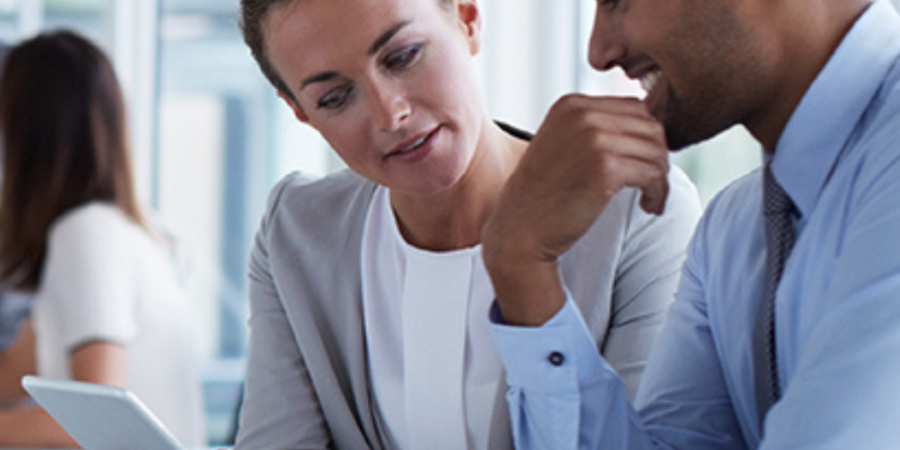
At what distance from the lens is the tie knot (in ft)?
3.82

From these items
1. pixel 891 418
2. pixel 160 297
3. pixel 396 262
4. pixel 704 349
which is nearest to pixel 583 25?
pixel 160 297

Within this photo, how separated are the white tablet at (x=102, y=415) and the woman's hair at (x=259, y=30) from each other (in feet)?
1.81

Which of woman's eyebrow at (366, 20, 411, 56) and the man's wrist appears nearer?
the man's wrist

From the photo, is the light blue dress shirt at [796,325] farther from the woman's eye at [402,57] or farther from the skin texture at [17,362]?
the skin texture at [17,362]

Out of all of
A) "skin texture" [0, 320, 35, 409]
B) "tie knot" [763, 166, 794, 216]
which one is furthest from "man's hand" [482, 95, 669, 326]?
"skin texture" [0, 320, 35, 409]

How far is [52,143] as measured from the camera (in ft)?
9.20

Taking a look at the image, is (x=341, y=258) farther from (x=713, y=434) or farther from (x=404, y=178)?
(x=713, y=434)

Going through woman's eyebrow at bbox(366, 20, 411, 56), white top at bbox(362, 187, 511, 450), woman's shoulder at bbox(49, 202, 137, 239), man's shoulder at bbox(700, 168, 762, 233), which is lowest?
white top at bbox(362, 187, 511, 450)

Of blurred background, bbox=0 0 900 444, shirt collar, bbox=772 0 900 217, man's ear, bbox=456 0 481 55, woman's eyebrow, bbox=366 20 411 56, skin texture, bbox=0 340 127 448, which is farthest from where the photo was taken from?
blurred background, bbox=0 0 900 444

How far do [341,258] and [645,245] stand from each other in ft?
1.55

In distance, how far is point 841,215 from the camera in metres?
1.06

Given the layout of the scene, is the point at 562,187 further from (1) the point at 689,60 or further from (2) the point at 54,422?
(2) the point at 54,422

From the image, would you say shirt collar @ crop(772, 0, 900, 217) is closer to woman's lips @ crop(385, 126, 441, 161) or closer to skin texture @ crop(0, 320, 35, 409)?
woman's lips @ crop(385, 126, 441, 161)

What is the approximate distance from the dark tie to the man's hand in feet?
0.39
